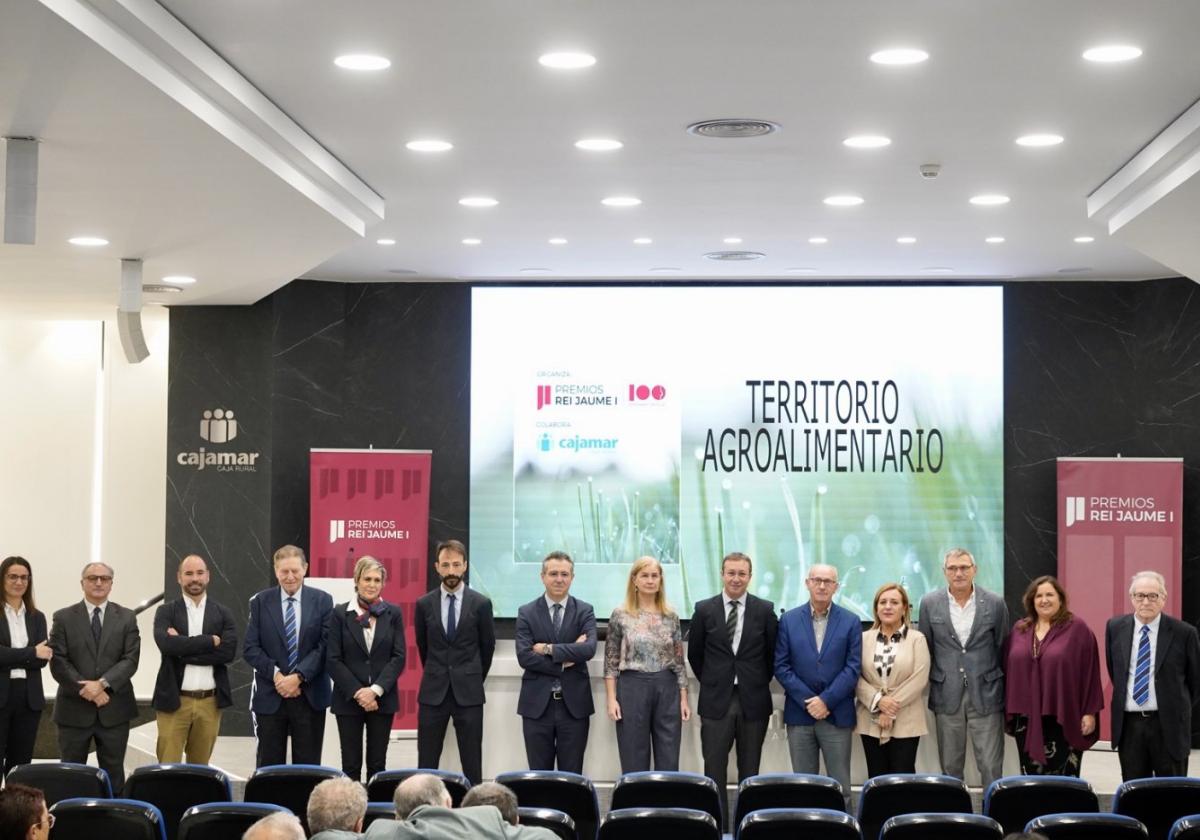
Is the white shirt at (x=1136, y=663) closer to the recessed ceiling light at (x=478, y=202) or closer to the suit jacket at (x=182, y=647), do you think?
the recessed ceiling light at (x=478, y=202)

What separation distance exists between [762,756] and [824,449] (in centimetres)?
423

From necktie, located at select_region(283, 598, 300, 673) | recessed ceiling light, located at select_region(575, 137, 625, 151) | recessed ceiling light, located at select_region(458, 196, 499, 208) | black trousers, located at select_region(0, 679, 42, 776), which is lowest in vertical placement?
black trousers, located at select_region(0, 679, 42, 776)

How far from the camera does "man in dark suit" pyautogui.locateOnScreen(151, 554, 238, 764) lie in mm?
8828

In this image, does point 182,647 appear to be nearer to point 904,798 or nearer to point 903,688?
point 903,688

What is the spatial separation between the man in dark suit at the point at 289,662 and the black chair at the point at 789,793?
11.2 feet

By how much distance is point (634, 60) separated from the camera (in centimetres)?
624

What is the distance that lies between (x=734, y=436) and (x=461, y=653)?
186 inches

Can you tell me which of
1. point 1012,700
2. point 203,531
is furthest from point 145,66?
point 203,531

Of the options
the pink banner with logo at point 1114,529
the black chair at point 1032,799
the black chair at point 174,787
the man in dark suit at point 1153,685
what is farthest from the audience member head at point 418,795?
the pink banner with logo at point 1114,529

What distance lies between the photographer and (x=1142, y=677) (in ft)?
27.2

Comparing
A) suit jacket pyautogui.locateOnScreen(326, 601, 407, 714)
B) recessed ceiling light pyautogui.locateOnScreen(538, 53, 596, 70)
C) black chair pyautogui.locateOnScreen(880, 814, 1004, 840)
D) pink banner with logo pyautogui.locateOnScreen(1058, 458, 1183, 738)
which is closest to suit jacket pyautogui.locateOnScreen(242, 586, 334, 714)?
suit jacket pyautogui.locateOnScreen(326, 601, 407, 714)

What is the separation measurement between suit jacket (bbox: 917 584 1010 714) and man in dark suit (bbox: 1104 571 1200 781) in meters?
0.63

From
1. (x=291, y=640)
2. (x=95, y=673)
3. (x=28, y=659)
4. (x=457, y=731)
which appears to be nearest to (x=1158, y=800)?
(x=457, y=731)

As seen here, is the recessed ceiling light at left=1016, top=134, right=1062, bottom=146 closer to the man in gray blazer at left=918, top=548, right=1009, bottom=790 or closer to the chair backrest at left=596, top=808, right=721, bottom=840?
the man in gray blazer at left=918, top=548, right=1009, bottom=790
